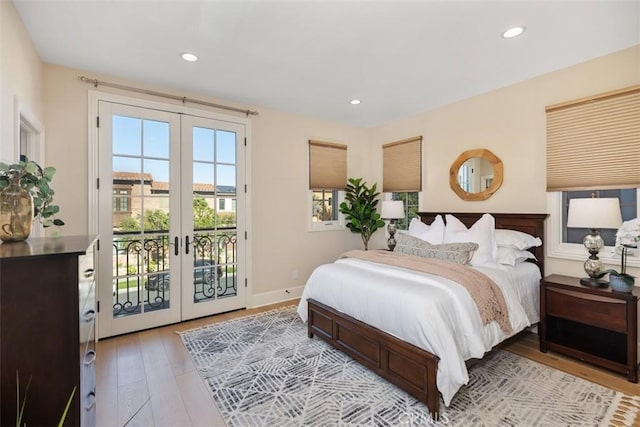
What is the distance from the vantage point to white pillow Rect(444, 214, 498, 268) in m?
3.00

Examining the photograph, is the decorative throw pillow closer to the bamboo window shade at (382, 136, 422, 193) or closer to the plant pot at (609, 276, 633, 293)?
the plant pot at (609, 276, 633, 293)


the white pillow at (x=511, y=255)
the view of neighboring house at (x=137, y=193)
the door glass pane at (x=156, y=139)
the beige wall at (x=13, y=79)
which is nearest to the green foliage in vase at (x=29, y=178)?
the beige wall at (x=13, y=79)


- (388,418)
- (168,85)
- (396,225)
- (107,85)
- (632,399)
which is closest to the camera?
(388,418)

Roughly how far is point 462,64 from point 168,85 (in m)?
3.15

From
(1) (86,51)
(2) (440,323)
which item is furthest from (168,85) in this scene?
(2) (440,323)

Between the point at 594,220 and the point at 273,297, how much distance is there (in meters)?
3.64

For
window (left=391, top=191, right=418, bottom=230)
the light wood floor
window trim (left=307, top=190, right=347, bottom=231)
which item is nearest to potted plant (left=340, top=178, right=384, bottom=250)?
window trim (left=307, top=190, right=347, bottom=231)

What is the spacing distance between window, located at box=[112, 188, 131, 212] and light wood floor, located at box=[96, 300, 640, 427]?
1371mm

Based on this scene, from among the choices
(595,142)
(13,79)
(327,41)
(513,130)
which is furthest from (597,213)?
(13,79)

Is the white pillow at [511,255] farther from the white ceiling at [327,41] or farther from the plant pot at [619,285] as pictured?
the white ceiling at [327,41]

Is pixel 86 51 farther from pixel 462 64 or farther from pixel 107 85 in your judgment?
pixel 462 64

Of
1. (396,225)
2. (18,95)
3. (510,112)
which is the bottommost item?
(396,225)

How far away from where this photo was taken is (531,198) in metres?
3.29

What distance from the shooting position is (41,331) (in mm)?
1186
